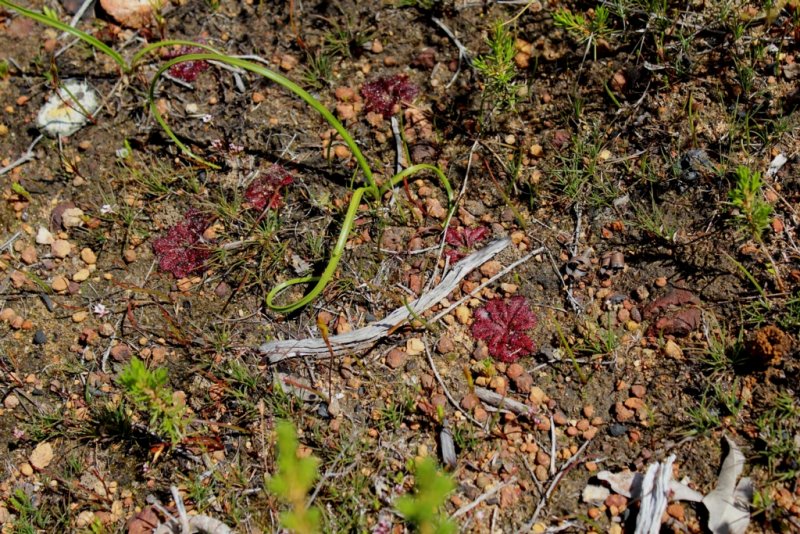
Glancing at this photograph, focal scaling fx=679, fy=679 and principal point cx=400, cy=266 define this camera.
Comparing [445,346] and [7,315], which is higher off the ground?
[445,346]

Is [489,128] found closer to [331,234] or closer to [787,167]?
[331,234]

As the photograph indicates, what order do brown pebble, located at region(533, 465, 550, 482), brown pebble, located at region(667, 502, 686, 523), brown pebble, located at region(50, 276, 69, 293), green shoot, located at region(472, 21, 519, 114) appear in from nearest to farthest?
brown pebble, located at region(667, 502, 686, 523) → brown pebble, located at region(533, 465, 550, 482) → green shoot, located at region(472, 21, 519, 114) → brown pebble, located at region(50, 276, 69, 293)

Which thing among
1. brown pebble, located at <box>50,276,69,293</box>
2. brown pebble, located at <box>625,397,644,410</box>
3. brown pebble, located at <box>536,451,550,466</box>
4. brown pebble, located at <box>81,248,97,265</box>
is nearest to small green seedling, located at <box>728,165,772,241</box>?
brown pebble, located at <box>625,397,644,410</box>

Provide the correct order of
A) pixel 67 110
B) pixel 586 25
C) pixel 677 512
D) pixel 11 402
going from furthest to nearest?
pixel 67 110 < pixel 586 25 < pixel 11 402 < pixel 677 512

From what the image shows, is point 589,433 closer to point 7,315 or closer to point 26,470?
point 26,470

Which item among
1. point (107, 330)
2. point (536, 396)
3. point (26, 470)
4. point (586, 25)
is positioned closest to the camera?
point (536, 396)

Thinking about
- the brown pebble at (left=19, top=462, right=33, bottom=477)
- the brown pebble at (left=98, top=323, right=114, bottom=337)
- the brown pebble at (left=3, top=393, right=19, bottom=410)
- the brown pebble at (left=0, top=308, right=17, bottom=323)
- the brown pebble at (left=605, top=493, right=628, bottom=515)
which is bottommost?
the brown pebble at (left=19, top=462, right=33, bottom=477)

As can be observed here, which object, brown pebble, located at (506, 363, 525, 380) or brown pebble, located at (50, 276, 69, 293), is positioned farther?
brown pebble, located at (50, 276, 69, 293)

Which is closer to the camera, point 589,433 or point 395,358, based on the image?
point 589,433

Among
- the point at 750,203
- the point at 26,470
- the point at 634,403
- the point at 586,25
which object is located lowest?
the point at 26,470

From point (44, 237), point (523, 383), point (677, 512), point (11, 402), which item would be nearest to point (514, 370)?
point (523, 383)

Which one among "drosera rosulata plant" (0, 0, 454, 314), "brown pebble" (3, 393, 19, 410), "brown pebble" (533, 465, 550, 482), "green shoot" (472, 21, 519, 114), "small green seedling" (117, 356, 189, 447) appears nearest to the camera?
"small green seedling" (117, 356, 189, 447)

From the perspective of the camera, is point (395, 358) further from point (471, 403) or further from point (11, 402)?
point (11, 402)

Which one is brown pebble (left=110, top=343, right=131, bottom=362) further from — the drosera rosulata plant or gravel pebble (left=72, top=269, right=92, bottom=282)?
the drosera rosulata plant
